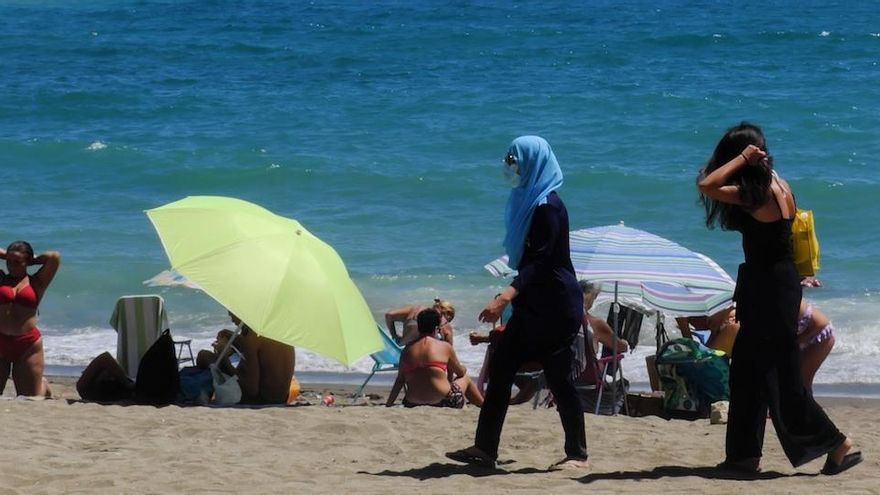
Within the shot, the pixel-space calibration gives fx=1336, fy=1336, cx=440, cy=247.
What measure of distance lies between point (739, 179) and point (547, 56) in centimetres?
2231

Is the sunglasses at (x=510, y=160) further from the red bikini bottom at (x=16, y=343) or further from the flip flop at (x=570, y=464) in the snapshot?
the red bikini bottom at (x=16, y=343)

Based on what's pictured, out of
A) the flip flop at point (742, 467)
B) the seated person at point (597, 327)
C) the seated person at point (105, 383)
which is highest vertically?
the seated person at point (597, 327)

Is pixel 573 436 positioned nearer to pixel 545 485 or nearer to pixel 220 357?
pixel 545 485

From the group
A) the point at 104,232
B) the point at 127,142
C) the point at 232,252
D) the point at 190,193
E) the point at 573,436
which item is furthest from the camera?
the point at 127,142

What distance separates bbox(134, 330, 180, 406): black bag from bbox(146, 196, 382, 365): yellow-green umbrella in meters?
0.77

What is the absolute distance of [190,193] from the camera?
61.9ft

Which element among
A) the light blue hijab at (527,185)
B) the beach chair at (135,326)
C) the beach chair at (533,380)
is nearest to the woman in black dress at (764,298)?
the light blue hijab at (527,185)

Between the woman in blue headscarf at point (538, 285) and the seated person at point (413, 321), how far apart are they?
2.69 meters

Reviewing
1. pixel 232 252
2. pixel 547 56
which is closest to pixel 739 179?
pixel 232 252

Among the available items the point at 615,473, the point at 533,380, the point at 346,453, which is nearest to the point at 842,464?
the point at 615,473

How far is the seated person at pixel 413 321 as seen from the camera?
8539mm

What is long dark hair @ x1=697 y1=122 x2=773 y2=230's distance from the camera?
16.6 feet

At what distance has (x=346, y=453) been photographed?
19.6 feet

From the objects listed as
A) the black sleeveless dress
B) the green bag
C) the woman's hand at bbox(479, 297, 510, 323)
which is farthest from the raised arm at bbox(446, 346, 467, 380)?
the black sleeveless dress
